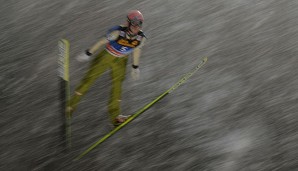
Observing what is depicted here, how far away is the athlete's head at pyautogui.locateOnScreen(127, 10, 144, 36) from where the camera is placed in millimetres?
5926

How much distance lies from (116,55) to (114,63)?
17 centimetres

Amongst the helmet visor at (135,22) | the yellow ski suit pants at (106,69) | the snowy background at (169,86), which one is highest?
the helmet visor at (135,22)

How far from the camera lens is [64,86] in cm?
600

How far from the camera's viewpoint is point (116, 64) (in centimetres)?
649

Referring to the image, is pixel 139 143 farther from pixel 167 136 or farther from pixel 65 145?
pixel 65 145

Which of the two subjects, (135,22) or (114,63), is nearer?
(135,22)

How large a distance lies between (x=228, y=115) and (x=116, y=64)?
253 centimetres

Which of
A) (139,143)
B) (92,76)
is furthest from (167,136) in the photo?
(92,76)

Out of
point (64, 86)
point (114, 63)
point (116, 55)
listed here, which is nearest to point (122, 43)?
point (116, 55)

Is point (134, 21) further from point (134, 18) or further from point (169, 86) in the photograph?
point (169, 86)

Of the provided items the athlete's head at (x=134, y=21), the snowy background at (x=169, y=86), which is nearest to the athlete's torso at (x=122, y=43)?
the athlete's head at (x=134, y=21)

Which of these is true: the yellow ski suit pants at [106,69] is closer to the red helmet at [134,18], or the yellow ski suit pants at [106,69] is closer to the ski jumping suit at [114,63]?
the ski jumping suit at [114,63]

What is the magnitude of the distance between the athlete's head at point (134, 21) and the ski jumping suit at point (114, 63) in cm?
11

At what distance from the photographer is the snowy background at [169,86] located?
6.90 meters
